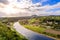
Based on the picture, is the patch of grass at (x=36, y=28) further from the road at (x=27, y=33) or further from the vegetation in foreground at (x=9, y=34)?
the vegetation in foreground at (x=9, y=34)

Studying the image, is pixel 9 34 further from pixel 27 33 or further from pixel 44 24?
pixel 44 24

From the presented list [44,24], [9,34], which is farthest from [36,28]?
[9,34]

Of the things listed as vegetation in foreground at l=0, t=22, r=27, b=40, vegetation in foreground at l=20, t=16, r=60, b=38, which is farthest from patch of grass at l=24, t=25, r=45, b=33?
vegetation in foreground at l=0, t=22, r=27, b=40

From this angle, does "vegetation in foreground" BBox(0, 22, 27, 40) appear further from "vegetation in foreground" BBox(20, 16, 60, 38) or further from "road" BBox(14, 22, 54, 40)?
"vegetation in foreground" BBox(20, 16, 60, 38)

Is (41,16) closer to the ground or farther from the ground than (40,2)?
closer to the ground

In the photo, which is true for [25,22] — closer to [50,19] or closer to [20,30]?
[20,30]

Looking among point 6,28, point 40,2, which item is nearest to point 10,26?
point 6,28

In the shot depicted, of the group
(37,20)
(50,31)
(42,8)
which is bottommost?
(50,31)

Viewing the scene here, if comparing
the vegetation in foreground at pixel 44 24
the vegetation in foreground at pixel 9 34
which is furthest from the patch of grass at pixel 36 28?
the vegetation in foreground at pixel 9 34
